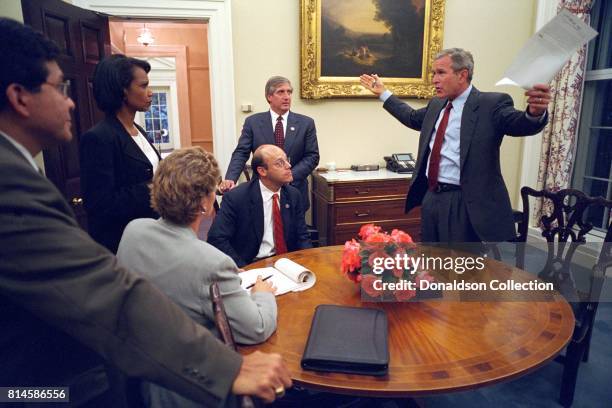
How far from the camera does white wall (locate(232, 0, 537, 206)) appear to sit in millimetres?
3875

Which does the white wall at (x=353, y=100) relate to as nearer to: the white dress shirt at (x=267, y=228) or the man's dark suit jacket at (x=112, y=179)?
the white dress shirt at (x=267, y=228)

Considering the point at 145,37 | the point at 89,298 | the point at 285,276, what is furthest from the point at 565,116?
the point at 145,37

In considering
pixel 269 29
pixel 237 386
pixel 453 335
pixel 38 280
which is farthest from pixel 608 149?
pixel 38 280

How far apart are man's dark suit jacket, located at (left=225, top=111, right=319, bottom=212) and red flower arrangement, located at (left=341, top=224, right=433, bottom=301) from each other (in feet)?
6.39

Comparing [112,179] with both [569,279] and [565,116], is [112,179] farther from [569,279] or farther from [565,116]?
[565,116]

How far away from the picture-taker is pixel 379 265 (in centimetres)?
152

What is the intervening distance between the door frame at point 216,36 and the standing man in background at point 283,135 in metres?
0.45

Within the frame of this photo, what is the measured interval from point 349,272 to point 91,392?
3.06 ft

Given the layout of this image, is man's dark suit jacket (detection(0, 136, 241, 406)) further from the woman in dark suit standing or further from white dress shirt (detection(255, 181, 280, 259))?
white dress shirt (detection(255, 181, 280, 259))

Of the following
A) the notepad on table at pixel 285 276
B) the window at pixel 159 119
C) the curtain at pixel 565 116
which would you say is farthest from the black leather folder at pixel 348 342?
the window at pixel 159 119

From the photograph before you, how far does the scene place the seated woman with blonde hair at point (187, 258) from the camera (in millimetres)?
1109

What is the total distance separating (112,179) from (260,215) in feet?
2.55

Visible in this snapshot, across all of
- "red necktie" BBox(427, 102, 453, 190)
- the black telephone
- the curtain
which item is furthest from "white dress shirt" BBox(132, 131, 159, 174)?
the curtain

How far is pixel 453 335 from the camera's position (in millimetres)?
1293
